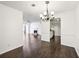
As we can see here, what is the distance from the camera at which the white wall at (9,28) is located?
3.33 m

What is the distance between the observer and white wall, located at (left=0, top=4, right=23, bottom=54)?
3328 millimetres

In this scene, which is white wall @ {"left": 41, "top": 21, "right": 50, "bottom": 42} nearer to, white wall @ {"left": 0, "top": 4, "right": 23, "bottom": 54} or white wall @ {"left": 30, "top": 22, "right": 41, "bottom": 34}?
white wall @ {"left": 0, "top": 4, "right": 23, "bottom": 54}

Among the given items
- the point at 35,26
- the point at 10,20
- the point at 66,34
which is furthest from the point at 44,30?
the point at 35,26

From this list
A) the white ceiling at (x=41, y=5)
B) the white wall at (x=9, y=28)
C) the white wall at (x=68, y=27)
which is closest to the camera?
the white ceiling at (x=41, y=5)

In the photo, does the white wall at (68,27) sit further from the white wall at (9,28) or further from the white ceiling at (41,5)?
the white wall at (9,28)

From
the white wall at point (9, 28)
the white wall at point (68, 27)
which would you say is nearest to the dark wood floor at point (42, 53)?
the white wall at point (9, 28)

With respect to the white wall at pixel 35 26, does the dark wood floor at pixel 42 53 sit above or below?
below

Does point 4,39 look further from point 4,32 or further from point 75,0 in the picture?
point 75,0

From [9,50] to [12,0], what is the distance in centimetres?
256

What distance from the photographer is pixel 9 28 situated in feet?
12.2

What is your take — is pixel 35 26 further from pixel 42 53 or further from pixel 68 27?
pixel 42 53

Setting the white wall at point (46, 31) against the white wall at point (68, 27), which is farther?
the white wall at point (46, 31)

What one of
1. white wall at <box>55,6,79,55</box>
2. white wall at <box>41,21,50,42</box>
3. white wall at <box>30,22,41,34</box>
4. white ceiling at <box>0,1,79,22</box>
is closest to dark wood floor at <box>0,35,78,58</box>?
white wall at <box>55,6,79,55</box>

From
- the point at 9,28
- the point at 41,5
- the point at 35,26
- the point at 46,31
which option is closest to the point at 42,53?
the point at 9,28
